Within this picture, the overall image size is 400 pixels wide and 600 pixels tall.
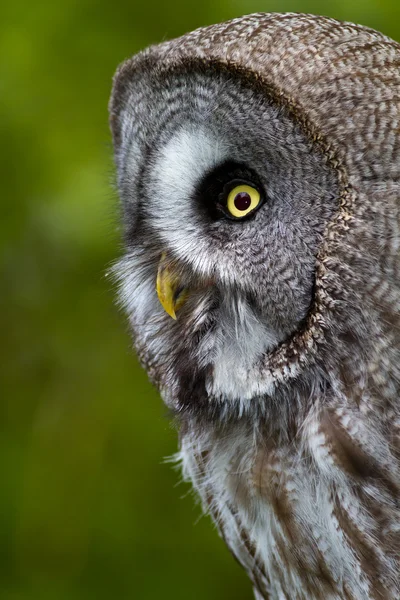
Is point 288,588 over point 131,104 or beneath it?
beneath

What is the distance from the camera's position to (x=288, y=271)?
1343mm

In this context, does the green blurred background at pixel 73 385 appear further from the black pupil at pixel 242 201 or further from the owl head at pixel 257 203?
the black pupil at pixel 242 201

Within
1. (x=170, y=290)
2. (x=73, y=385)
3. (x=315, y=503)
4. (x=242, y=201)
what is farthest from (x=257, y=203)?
(x=73, y=385)

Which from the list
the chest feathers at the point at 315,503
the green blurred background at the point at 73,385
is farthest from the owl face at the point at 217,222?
the green blurred background at the point at 73,385

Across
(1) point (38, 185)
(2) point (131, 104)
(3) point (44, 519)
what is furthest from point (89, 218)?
(3) point (44, 519)

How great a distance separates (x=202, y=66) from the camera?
1.42 metres

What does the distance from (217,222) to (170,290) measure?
17cm

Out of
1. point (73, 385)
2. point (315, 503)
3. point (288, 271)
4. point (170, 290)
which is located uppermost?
point (288, 271)

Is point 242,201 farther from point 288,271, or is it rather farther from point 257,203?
point 288,271

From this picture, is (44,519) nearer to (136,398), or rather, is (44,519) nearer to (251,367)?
(136,398)

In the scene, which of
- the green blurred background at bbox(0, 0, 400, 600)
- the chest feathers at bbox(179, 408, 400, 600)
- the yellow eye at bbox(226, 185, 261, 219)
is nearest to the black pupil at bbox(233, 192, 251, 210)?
the yellow eye at bbox(226, 185, 261, 219)

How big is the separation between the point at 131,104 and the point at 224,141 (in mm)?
345

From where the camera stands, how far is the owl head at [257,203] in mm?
1301

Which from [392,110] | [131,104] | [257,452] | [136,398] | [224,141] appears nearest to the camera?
[392,110]
